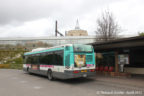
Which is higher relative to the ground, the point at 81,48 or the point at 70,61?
the point at 81,48

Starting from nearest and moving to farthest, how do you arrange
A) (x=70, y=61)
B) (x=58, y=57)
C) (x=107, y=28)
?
1. (x=70, y=61)
2. (x=58, y=57)
3. (x=107, y=28)

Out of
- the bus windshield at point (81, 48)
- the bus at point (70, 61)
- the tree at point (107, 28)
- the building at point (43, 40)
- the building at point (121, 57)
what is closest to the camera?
the bus at point (70, 61)

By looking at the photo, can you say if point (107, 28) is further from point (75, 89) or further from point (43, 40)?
point (43, 40)

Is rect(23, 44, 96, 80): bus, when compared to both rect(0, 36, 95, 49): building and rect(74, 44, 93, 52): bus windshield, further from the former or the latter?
rect(0, 36, 95, 49): building

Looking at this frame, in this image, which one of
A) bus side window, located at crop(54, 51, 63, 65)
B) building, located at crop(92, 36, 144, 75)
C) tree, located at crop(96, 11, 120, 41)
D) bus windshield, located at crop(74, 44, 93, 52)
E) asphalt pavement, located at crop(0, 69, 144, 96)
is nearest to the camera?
asphalt pavement, located at crop(0, 69, 144, 96)

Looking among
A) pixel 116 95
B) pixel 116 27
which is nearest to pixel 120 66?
pixel 116 95

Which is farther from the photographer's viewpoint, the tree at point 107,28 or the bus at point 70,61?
the tree at point 107,28

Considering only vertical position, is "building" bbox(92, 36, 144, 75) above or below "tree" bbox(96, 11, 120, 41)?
below

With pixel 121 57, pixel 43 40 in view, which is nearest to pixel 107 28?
pixel 121 57

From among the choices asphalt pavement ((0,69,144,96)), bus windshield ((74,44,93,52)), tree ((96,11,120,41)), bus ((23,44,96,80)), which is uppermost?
tree ((96,11,120,41))

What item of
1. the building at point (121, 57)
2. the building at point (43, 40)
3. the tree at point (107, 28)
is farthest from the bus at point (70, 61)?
the building at point (43, 40)

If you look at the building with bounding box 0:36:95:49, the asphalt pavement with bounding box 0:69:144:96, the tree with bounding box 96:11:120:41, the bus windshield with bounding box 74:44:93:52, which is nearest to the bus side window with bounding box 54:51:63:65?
the bus windshield with bounding box 74:44:93:52

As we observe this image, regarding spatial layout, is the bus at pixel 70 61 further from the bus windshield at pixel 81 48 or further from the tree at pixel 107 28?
the tree at pixel 107 28

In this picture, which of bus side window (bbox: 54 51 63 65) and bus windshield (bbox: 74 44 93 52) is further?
bus side window (bbox: 54 51 63 65)
